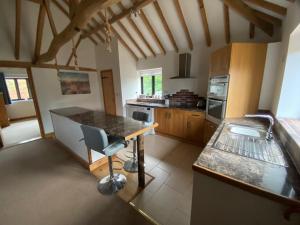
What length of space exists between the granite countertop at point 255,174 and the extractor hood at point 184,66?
3.02 metres

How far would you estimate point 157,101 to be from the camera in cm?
466

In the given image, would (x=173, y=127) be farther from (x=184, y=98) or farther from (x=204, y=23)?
(x=204, y=23)

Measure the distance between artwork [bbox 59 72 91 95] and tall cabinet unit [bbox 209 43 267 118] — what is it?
4.61 metres

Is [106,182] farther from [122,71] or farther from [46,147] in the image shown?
[122,71]

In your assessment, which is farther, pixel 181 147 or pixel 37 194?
pixel 181 147

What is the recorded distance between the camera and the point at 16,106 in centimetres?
619

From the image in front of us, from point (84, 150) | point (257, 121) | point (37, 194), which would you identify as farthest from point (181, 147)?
point (37, 194)

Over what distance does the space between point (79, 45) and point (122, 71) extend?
6.10 ft

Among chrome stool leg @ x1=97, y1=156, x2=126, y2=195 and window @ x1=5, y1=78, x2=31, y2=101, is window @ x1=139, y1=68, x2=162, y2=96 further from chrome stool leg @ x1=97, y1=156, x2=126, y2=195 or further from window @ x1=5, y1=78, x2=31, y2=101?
window @ x1=5, y1=78, x2=31, y2=101

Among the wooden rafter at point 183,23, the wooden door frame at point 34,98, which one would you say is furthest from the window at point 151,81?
the wooden door frame at point 34,98

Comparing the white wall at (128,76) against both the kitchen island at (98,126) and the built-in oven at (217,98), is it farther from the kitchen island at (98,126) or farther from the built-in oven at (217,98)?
the built-in oven at (217,98)

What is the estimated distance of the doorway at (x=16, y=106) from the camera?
4.95 m

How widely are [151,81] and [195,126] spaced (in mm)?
2541

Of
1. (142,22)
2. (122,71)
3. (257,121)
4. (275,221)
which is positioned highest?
(142,22)
